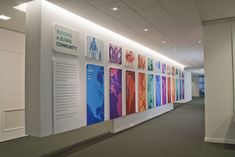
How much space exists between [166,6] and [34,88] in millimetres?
3115

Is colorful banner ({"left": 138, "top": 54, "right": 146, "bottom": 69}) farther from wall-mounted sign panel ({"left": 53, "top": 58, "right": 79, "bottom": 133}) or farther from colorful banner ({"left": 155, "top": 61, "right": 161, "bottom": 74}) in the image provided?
wall-mounted sign panel ({"left": 53, "top": 58, "right": 79, "bottom": 133})

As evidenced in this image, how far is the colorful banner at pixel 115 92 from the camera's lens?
245 inches

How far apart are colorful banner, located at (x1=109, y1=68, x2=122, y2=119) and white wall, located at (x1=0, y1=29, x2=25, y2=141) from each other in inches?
114

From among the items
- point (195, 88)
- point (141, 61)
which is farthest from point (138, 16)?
point (195, 88)

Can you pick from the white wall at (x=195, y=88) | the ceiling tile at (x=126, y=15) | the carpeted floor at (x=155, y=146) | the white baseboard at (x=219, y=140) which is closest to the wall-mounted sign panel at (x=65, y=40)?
the ceiling tile at (x=126, y=15)

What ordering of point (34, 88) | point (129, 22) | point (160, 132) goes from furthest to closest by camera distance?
point (160, 132) < point (129, 22) < point (34, 88)

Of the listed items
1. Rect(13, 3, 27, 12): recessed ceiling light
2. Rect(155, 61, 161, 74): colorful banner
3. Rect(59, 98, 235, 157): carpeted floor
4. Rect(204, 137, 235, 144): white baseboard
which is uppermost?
Rect(13, 3, 27, 12): recessed ceiling light

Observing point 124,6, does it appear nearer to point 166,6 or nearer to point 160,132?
point 166,6

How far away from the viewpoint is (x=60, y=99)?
13.9ft

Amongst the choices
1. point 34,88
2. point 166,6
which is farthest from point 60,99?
point 166,6

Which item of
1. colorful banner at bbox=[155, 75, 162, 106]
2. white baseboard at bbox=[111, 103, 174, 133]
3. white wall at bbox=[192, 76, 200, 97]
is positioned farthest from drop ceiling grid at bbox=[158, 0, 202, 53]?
white wall at bbox=[192, 76, 200, 97]

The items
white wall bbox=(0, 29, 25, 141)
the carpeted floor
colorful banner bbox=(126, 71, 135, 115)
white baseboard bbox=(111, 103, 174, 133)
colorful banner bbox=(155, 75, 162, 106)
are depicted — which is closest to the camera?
the carpeted floor

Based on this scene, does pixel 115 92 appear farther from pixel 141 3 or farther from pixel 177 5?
pixel 177 5

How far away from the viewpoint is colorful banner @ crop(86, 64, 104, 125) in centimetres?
519
